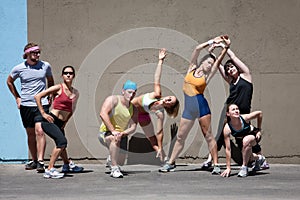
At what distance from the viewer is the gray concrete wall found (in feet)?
Result: 29.7

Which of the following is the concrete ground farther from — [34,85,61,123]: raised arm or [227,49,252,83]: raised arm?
[227,49,252,83]: raised arm

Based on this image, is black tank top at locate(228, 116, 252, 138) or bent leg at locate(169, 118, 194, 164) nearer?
black tank top at locate(228, 116, 252, 138)

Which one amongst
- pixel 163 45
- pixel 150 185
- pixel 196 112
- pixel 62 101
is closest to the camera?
pixel 150 185

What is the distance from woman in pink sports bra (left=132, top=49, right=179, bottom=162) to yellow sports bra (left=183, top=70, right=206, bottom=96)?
229 mm

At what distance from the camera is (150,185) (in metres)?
7.46

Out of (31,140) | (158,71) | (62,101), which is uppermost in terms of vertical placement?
(158,71)

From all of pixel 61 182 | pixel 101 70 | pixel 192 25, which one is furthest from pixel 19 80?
pixel 192 25

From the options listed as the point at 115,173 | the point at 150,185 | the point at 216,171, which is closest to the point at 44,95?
the point at 115,173

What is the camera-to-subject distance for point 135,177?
805 cm

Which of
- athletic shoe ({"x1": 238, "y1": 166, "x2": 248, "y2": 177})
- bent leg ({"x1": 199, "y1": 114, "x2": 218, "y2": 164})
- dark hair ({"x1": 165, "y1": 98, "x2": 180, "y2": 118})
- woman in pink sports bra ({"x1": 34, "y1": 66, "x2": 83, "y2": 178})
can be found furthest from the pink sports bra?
athletic shoe ({"x1": 238, "y1": 166, "x2": 248, "y2": 177})

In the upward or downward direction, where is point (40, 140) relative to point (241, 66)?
downward

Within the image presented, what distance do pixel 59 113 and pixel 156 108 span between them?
139 centimetres

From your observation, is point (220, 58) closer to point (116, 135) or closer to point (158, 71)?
point (158, 71)

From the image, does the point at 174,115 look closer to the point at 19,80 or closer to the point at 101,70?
the point at 101,70
